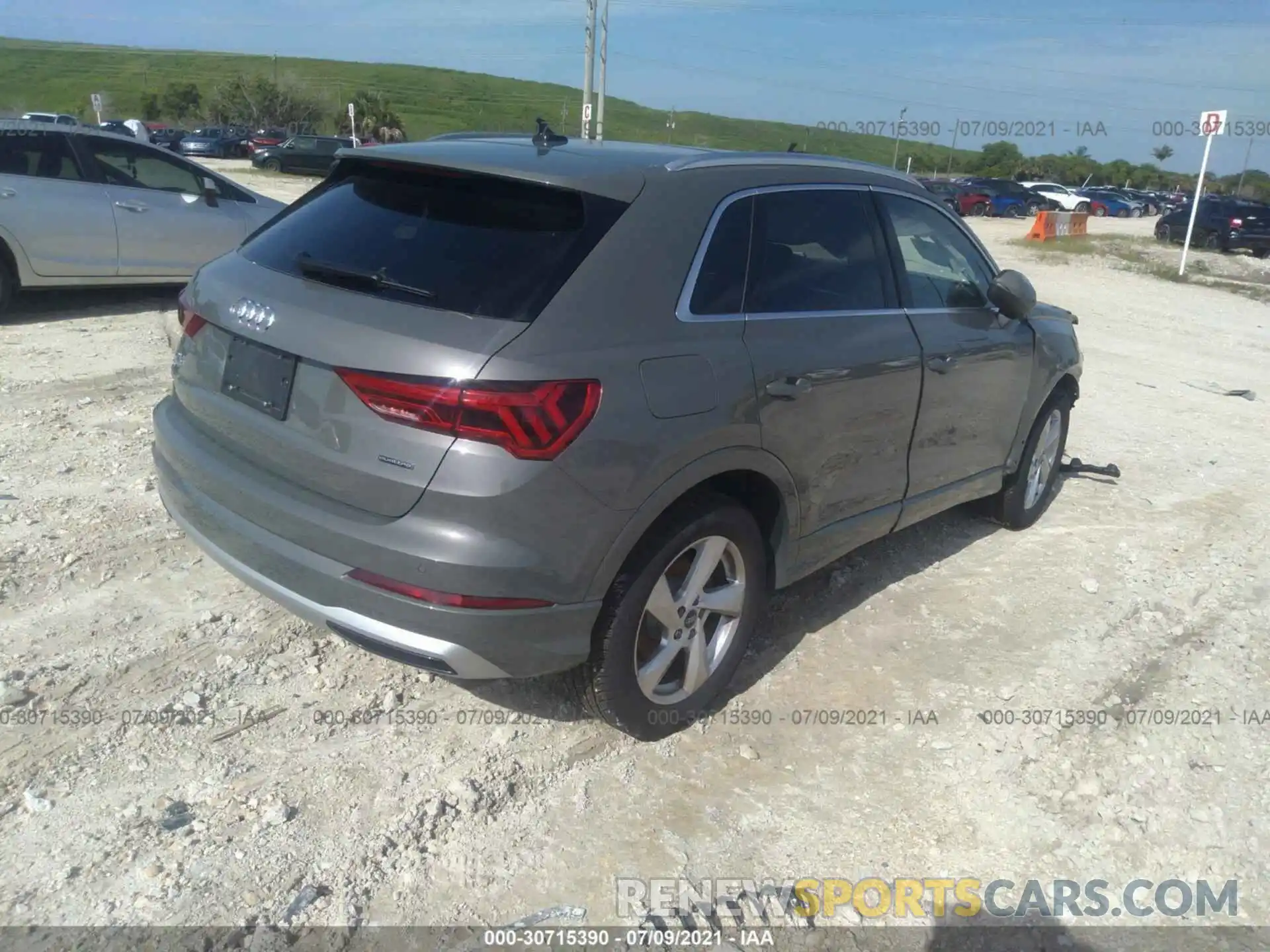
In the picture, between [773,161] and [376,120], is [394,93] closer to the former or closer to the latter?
[376,120]

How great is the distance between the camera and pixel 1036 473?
5.53 m

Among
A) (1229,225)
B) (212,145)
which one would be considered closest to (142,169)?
(1229,225)

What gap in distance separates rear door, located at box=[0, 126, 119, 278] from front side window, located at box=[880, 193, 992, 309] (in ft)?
23.4

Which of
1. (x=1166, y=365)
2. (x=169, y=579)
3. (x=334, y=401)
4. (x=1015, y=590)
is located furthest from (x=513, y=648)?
(x=1166, y=365)

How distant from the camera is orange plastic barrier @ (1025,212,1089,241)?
28031 millimetres

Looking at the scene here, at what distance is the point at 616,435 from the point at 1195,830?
2.26 meters

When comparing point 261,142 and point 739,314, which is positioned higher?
point 739,314

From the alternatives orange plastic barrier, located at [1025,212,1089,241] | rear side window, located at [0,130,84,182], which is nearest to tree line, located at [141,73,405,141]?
orange plastic barrier, located at [1025,212,1089,241]

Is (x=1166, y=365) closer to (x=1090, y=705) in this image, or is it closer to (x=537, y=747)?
(x=1090, y=705)

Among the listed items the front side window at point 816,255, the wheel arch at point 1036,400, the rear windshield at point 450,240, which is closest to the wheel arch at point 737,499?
the front side window at point 816,255

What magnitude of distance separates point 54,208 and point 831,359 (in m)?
7.41

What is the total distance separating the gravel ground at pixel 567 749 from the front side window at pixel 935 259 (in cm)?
136

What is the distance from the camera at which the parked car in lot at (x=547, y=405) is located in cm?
264

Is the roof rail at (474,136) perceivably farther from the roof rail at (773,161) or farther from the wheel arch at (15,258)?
the wheel arch at (15,258)
